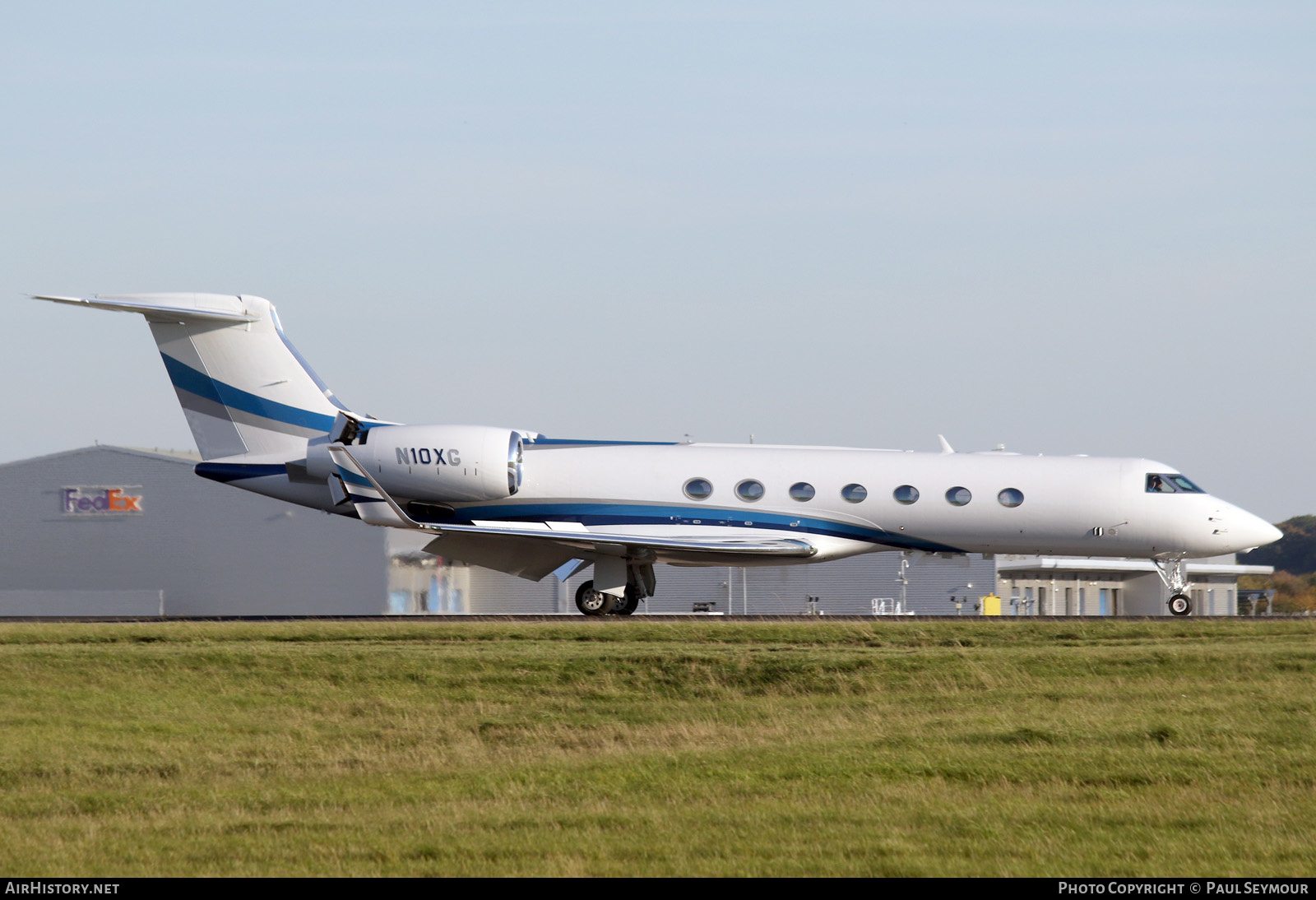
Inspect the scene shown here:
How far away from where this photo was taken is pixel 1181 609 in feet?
79.3

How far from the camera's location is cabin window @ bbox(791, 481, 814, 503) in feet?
78.5

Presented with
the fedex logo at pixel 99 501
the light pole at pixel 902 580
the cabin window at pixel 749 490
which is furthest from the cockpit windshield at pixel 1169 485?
the fedex logo at pixel 99 501

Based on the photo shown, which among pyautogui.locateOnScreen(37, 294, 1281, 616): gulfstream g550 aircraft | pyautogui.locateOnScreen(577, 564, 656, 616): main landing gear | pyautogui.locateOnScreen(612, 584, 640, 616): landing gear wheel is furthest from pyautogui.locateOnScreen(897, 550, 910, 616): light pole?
pyautogui.locateOnScreen(612, 584, 640, 616): landing gear wheel

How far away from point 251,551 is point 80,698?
21427mm

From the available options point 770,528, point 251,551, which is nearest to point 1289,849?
point 770,528

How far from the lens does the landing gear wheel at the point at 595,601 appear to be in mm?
24516

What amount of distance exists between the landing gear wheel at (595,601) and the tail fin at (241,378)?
5616 millimetres

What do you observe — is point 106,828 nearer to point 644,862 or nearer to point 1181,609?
point 644,862

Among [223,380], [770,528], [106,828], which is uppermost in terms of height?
[223,380]

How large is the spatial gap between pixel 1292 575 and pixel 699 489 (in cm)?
5465

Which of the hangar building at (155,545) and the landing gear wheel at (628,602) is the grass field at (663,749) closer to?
the landing gear wheel at (628,602)

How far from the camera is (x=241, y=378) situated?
82.9ft

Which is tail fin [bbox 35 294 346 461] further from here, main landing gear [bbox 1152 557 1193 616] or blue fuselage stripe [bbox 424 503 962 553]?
main landing gear [bbox 1152 557 1193 616]

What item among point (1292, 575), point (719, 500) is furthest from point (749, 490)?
point (1292, 575)
